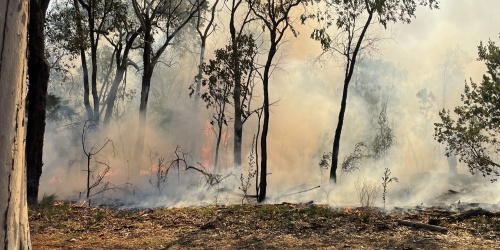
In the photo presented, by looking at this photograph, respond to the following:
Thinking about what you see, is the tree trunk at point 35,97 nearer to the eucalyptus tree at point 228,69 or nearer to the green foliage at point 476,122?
the eucalyptus tree at point 228,69

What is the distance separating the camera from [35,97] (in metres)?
9.84

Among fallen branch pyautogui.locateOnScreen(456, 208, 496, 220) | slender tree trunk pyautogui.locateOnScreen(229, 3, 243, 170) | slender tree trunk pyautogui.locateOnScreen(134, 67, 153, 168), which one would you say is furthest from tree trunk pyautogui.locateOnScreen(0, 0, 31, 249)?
slender tree trunk pyautogui.locateOnScreen(134, 67, 153, 168)

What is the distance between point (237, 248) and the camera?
5.76 meters

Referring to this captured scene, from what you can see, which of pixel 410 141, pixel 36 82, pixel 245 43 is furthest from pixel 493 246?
pixel 410 141

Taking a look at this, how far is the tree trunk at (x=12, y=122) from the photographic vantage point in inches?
105

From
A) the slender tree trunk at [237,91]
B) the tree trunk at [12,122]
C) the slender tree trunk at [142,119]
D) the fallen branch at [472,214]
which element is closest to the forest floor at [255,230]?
the fallen branch at [472,214]

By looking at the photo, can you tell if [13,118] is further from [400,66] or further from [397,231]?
[400,66]

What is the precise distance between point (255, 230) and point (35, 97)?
6183 millimetres

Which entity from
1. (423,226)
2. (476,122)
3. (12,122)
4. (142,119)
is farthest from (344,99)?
(12,122)

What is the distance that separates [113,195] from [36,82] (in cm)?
794

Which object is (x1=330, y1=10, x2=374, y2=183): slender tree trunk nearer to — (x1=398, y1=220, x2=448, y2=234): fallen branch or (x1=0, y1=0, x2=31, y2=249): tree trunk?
(x1=398, y1=220, x2=448, y2=234): fallen branch

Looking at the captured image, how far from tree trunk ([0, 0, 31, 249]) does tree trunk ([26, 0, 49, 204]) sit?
7.51 metres

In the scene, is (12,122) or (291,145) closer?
(12,122)

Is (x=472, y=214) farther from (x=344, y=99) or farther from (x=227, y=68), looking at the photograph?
(x=227, y=68)
